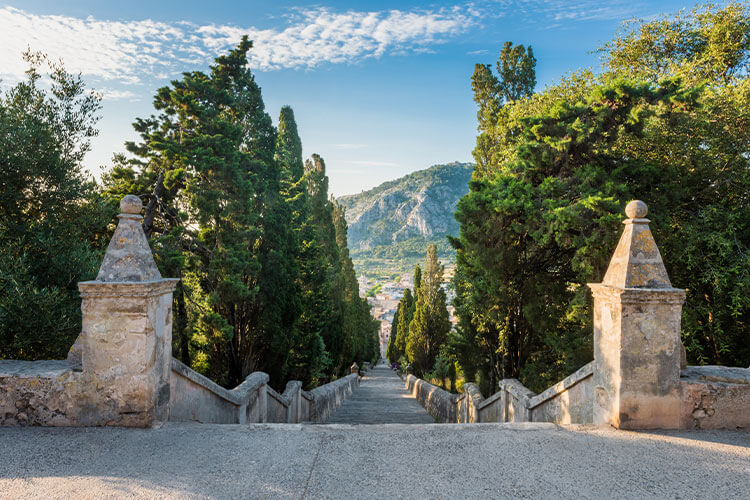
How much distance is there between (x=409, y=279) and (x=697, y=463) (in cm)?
12198

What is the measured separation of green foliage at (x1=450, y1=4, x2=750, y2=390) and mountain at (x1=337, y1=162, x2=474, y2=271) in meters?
108

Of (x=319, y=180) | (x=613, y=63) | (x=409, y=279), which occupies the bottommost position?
(x=409, y=279)

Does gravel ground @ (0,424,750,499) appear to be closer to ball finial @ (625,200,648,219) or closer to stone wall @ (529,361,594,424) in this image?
stone wall @ (529,361,594,424)

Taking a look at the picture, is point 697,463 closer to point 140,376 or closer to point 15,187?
point 140,376

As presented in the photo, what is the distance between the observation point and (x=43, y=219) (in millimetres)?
6531

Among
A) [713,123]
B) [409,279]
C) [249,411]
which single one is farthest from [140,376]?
[409,279]

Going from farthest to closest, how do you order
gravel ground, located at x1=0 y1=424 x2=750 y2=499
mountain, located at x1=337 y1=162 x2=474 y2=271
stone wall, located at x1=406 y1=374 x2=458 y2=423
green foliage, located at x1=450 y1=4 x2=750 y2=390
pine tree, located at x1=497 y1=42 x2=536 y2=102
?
mountain, located at x1=337 y1=162 x2=474 y2=271, pine tree, located at x1=497 y1=42 x2=536 y2=102, stone wall, located at x1=406 y1=374 x2=458 y2=423, green foliage, located at x1=450 y1=4 x2=750 y2=390, gravel ground, located at x1=0 y1=424 x2=750 y2=499

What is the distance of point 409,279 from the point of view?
124 meters

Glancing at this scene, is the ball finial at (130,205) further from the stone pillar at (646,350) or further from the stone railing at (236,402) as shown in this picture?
the stone pillar at (646,350)

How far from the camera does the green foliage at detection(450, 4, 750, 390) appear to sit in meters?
6.64

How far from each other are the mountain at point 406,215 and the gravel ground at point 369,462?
370ft

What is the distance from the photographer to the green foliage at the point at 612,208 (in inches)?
261

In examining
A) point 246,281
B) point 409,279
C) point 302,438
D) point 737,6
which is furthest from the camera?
point 409,279

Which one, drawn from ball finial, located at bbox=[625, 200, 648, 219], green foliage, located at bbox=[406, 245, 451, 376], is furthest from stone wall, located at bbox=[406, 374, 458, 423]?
green foliage, located at bbox=[406, 245, 451, 376]
